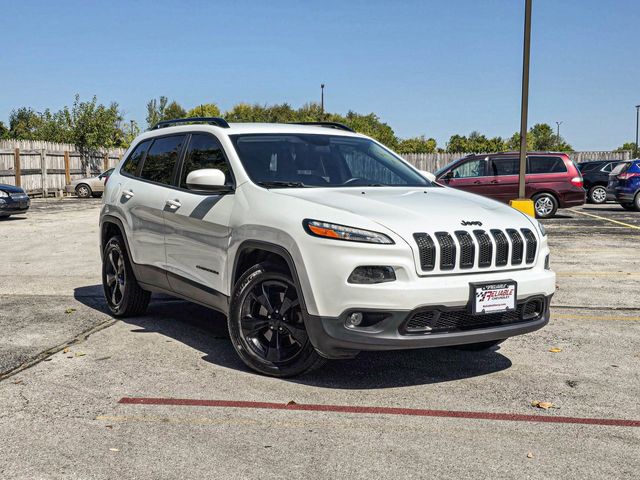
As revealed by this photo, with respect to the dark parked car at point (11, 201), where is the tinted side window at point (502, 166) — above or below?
above

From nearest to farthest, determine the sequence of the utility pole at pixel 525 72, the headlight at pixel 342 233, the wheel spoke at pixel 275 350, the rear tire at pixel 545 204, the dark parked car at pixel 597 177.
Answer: the headlight at pixel 342 233, the wheel spoke at pixel 275 350, the utility pole at pixel 525 72, the rear tire at pixel 545 204, the dark parked car at pixel 597 177

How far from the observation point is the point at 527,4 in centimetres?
1644

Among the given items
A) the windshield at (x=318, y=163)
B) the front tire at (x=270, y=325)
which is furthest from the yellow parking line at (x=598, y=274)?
the front tire at (x=270, y=325)

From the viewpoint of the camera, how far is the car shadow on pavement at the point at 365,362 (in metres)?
5.38

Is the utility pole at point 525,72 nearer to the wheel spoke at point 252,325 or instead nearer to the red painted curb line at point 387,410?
the wheel spoke at point 252,325

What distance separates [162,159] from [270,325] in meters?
2.39

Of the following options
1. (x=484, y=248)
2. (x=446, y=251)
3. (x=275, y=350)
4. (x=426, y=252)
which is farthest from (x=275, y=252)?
(x=484, y=248)

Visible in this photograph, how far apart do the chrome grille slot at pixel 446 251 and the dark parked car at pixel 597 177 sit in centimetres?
2628

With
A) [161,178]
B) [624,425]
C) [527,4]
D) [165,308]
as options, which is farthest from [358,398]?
[527,4]

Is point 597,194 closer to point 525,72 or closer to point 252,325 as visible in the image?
point 525,72

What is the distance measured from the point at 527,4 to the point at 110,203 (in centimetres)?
1167

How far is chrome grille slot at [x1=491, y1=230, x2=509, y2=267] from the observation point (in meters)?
5.11

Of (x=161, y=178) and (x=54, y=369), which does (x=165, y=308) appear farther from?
(x=54, y=369)

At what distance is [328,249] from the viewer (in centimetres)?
488
